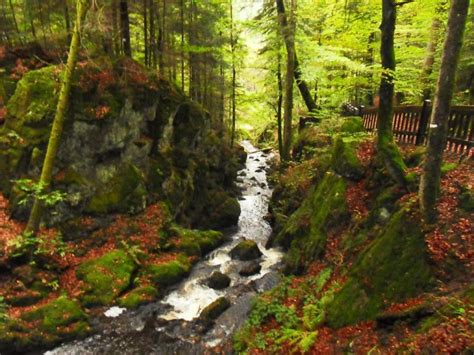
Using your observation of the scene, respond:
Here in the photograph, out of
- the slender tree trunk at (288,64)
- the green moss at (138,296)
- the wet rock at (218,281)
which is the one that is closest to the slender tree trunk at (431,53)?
the slender tree trunk at (288,64)

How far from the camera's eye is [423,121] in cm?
1154

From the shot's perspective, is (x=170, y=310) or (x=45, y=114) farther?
(x=45, y=114)

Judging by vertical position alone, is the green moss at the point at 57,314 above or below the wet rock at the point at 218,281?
above

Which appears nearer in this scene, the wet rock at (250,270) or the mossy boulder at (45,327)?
the mossy boulder at (45,327)

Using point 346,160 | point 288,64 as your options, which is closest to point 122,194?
point 346,160

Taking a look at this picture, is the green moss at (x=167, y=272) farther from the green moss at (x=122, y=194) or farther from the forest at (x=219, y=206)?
the green moss at (x=122, y=194)

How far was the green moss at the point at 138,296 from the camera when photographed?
1199 centimetres

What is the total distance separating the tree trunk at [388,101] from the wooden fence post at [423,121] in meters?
1.82

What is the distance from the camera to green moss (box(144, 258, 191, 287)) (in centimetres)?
1347

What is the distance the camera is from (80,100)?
14.7 m

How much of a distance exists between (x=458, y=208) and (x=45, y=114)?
15342 mm

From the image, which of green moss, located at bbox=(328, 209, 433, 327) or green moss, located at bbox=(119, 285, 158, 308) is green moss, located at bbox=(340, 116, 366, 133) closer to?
green moss, located at bbox=(328, 209, 433, 327)

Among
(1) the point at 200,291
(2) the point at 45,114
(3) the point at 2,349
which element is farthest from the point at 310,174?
(3) the point at 2,349

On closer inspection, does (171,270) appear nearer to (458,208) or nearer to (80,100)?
(80,100)
